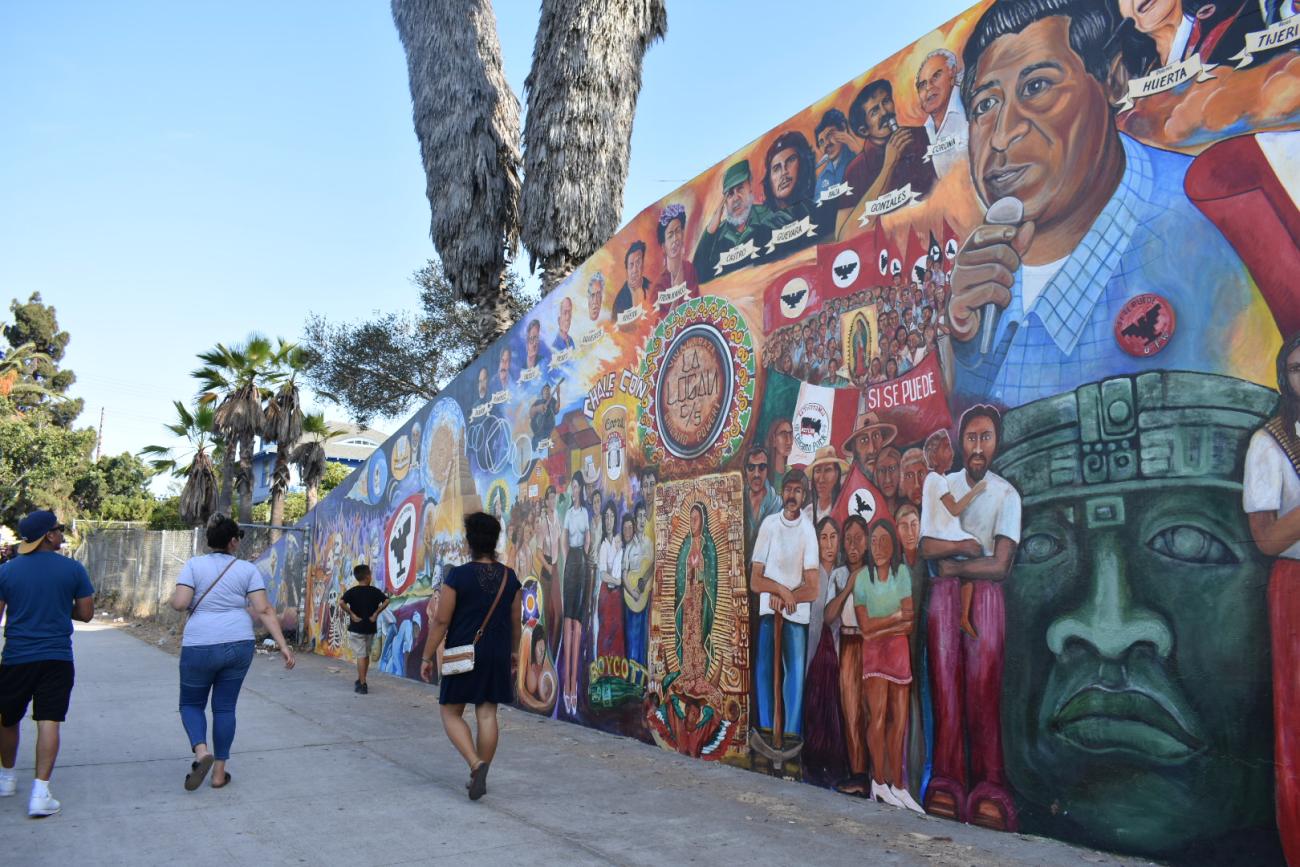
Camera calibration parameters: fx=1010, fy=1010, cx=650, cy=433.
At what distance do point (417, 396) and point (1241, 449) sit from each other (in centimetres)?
2587

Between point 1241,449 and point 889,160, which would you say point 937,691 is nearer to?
point 1241,449

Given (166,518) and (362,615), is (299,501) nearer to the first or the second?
(166,518)

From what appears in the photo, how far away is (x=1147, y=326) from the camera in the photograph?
185 inches

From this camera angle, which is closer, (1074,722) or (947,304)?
(1074,722)

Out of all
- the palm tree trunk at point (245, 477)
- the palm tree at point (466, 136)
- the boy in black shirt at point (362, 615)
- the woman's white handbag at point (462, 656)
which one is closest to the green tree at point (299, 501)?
the palm tree trunk at point (245, 477)

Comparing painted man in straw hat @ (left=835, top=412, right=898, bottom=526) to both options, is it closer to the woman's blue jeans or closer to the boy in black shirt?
the woman's blue jeans

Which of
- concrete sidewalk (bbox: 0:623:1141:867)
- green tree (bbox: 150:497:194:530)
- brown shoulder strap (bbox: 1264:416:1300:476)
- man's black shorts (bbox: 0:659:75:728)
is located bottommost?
concrete sidewalk (bbox: 0:623:1141:867)

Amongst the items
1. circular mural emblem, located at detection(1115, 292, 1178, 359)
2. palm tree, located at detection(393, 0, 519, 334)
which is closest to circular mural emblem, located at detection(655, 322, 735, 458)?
circular mural emblem, located at detection(1115, 292, 1178, 359)

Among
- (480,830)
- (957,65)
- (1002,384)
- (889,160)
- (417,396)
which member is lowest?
(480,830)

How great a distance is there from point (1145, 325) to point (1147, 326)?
14 mm

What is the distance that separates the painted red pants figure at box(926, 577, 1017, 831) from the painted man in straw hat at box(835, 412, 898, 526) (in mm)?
677

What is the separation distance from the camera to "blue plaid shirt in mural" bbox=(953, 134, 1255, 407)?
4.46 meters

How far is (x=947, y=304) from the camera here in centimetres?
578

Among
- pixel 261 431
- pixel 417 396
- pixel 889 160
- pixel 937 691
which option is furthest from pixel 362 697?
pixel 417 396
